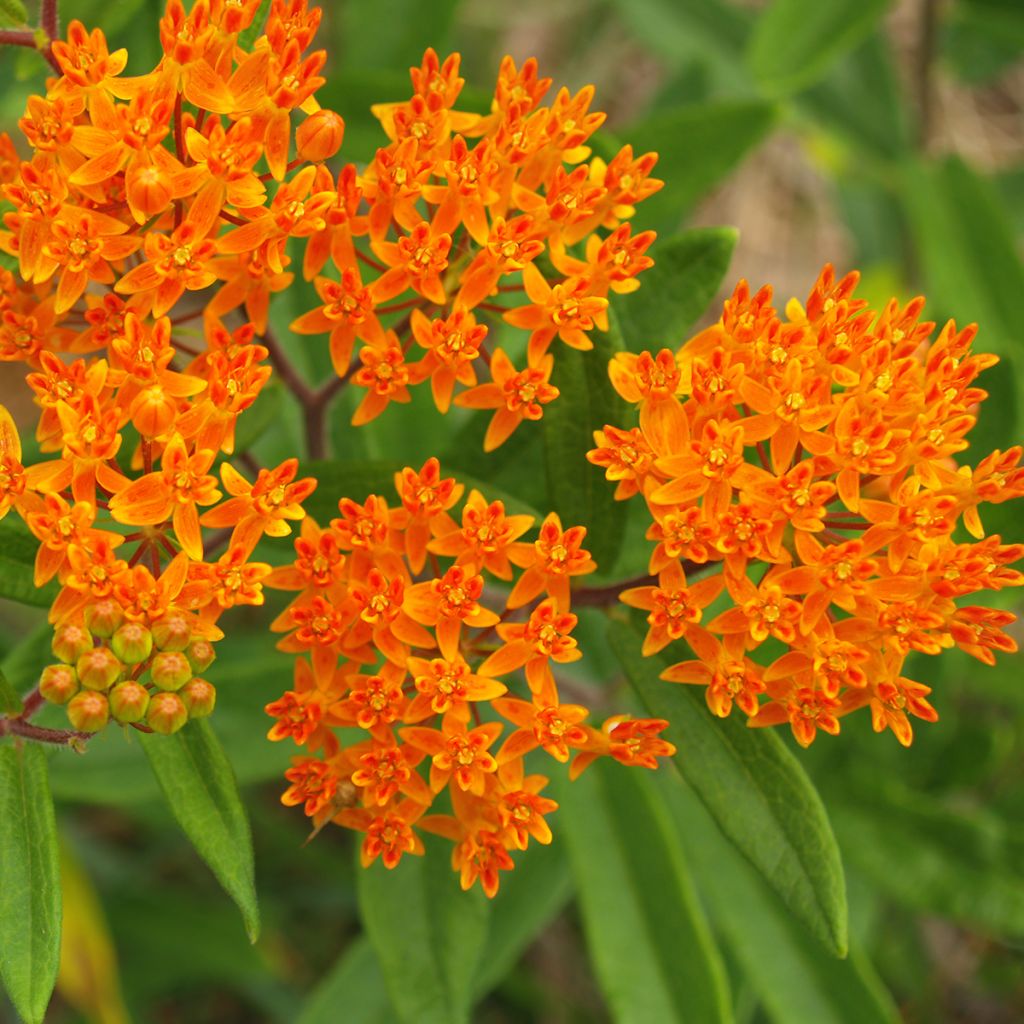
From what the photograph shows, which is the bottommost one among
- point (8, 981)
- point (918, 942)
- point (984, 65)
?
point (918, 942)

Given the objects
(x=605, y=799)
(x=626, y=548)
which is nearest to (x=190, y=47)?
(x=626, y=548)

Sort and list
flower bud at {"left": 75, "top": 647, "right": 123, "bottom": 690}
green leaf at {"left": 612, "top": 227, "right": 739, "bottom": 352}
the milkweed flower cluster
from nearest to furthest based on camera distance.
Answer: flower bud at {"left": 75, "top": 647, "right": 123, "bottom": 690} → the milkweed flower cluster → green leaf at {"left": 612, "top": 227, "right": 739, "bottom": 352}

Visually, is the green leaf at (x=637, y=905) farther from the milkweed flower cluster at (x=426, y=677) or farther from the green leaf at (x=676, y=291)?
the green leaf at (x=676, y=291)

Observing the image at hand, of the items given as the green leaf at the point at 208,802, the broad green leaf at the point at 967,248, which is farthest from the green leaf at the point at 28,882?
the broad green leaf at the point at 967,248

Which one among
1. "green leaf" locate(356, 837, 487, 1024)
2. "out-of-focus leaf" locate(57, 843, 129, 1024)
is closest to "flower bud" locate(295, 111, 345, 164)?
"green leaf" locate(356, 837, 487, 1024)

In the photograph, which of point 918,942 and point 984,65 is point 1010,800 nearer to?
point 918,942

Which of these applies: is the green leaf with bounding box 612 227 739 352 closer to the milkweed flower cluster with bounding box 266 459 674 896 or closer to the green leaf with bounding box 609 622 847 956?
the milkweed flower cluster with bounding box 266 459 674 896

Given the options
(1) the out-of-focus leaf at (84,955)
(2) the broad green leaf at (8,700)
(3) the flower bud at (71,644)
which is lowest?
(1) the out-of-focus leaf at (84,955)
